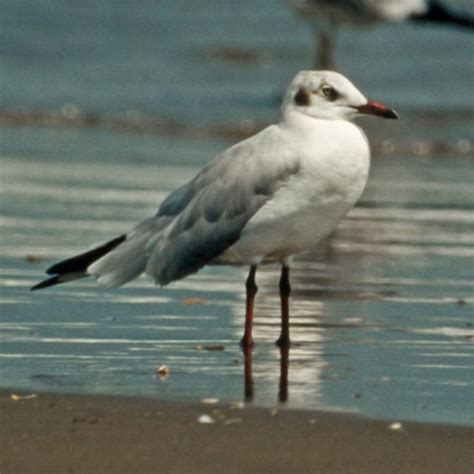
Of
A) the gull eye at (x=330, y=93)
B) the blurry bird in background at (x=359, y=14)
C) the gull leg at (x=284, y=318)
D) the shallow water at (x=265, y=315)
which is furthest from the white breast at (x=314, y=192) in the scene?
the blurry bird in background at (x=359, y=14)

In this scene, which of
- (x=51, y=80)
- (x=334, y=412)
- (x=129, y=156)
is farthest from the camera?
(x=51, y=80)

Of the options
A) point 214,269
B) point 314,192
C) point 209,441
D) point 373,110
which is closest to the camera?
point 209,441

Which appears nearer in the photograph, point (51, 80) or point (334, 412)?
point (334, 412)

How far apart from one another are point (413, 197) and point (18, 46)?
484 inches

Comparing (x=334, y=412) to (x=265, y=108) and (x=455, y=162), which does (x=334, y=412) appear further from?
(x=265, y=108)

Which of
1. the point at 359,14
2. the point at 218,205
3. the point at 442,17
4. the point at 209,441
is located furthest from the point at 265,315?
the point at 442,17

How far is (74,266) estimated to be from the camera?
7457 mm

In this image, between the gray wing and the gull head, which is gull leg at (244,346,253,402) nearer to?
the gray wing

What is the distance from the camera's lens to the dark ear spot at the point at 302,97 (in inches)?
286

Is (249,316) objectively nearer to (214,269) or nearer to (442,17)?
(214,269)

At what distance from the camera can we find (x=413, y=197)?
1220 centimetres

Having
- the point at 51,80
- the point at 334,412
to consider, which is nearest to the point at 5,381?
the point at 334,412

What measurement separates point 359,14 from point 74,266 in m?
15.4

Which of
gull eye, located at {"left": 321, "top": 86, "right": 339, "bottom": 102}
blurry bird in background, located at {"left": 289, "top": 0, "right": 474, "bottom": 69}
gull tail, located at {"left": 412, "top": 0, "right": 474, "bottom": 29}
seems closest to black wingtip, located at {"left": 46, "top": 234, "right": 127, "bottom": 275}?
gull eye, located at {"left": 321, "top": 86, "right": 339, "bottom": 102}
